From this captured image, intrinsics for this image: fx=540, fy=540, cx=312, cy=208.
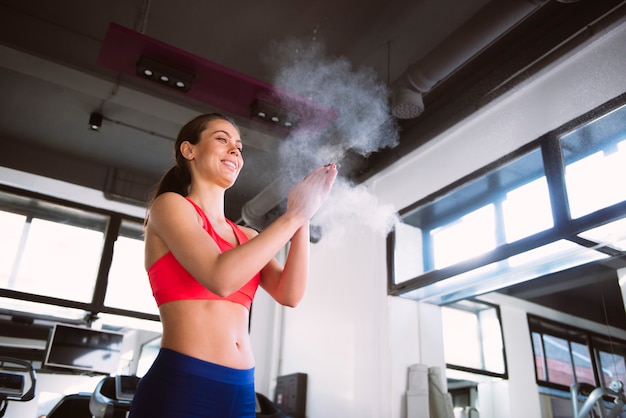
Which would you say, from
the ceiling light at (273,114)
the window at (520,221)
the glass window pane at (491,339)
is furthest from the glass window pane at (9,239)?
the glass window pane at (491,339)

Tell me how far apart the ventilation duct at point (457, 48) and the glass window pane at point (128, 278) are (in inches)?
130

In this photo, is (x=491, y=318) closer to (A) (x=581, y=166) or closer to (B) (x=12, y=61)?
(A) (x=581, y=166)

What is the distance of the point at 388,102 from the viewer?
4227mm

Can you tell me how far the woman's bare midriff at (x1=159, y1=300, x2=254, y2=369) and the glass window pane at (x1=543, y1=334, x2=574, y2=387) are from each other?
3.22 meters

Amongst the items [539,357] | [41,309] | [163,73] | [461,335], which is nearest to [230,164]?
[163,73]

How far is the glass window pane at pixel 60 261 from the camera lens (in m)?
5.16

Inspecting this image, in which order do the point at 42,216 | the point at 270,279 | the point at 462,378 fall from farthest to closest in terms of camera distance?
the point at 42,216
the point at 462,378
the point at 270,279

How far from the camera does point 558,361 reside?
12.3 ft

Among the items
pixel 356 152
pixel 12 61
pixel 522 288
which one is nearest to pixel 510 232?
pixel 522 288

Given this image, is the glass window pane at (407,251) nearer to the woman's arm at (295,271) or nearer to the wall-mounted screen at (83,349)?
the wall-mounted screen at (83,349)

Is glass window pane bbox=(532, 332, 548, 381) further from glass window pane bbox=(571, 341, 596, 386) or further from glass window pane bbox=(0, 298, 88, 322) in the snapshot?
glass window pane bbox=(0, 298, 88, 322)

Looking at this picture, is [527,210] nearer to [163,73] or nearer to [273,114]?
[273,114]

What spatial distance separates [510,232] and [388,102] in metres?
1.42

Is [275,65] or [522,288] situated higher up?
[275,65]
